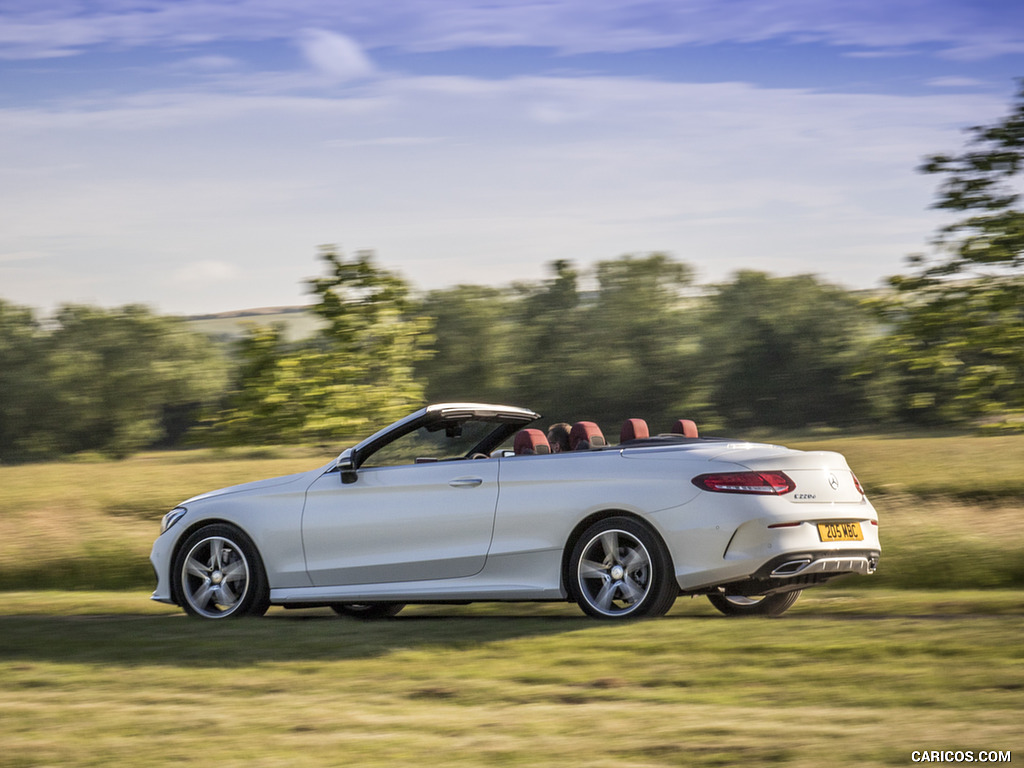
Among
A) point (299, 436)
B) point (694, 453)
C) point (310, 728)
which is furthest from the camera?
point (299, 436)

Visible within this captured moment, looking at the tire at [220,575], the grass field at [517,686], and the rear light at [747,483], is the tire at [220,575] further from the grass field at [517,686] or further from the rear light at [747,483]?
the rear light at [747,483]

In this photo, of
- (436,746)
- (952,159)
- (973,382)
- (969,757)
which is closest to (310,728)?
(436,746)

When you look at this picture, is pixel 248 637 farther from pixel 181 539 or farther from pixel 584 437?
pixel 584 437

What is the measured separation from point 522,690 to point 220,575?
3.86 metres

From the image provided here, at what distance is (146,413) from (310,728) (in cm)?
10609

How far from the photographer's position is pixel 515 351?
11212cm

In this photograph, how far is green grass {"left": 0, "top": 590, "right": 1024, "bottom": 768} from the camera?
4.75 meters

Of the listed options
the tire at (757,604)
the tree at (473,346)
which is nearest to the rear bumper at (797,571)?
the tire at (757,604)

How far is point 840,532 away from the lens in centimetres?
783

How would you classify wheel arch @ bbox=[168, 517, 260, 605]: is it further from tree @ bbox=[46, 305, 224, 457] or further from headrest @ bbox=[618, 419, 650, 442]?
tree @ bbox=[46, 305, 224, 457]

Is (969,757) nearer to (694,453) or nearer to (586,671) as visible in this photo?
(586,671)

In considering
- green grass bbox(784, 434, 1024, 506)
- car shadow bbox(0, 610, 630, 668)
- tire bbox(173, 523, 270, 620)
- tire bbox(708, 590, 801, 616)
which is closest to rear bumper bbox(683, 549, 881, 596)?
car shadow bbox(0, 610, 630, 668)

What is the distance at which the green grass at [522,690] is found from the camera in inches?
187

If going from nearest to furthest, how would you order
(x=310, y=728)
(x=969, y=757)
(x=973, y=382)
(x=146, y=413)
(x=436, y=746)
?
1. (x=969, y=757)
2. (x=436, y=746)
3. (x=310, y=728)
4. (x=973, y=382)
5. (x=146, y=413)
